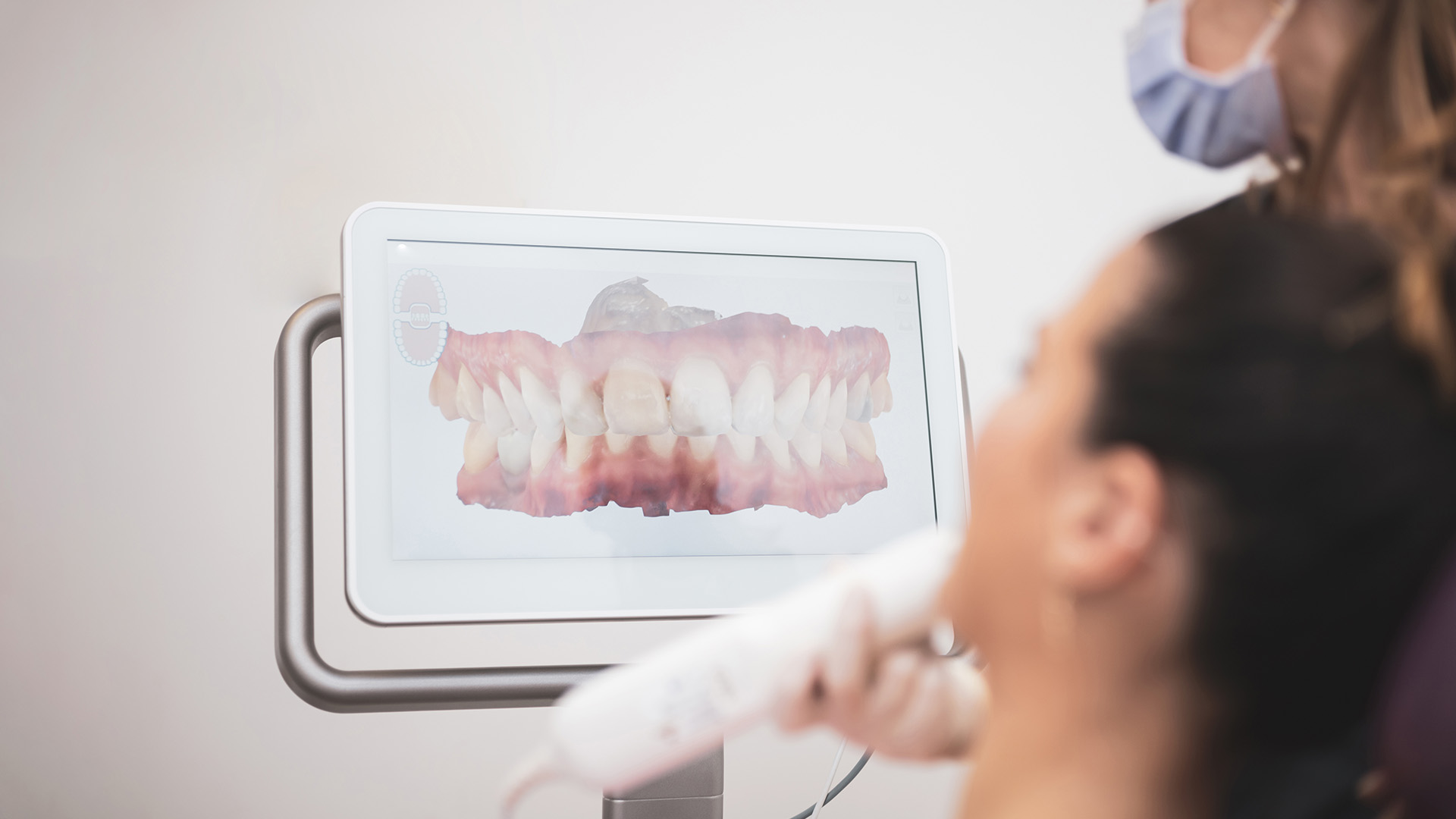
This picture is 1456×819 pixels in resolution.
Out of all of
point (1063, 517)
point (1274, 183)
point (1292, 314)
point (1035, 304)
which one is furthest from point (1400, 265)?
point (1035, 304)

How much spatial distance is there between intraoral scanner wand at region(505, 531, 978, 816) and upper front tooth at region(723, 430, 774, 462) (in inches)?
17.2

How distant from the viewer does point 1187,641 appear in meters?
0.40

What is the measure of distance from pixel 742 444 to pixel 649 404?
98mm

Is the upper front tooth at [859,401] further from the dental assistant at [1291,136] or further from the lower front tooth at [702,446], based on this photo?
the dental assistant at [1291,136]

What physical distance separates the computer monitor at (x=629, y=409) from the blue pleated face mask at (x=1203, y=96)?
0.37 m

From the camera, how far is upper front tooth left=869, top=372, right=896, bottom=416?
988 millimetres

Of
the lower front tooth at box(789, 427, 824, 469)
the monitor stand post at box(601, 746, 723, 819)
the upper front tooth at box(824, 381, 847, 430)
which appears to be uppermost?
the upper front tooth at box(824, 381, 847, 430)

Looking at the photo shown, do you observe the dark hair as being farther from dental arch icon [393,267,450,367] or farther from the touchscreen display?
dental arch icon [393,267,450,367]

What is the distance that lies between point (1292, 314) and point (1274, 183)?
362 millimetres

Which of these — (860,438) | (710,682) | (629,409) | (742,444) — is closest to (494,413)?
(629,409)

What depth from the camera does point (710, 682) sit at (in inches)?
18.5

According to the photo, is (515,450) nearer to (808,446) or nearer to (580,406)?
(580,406)

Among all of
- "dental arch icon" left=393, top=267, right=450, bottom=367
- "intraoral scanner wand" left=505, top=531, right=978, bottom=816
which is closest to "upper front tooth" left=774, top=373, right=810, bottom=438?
"dental arch icon" left=393, top=267, right=450, bottom=367

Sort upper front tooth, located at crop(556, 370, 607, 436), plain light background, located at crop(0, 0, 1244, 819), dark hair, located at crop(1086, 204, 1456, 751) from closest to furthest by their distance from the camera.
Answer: dark hair, located at crop(1086, 204, 1456, 751) → upper front tooth, located at crop(556, 370, 607, 436) → plain light background, located at crop(0, 0, 1244, 819)
